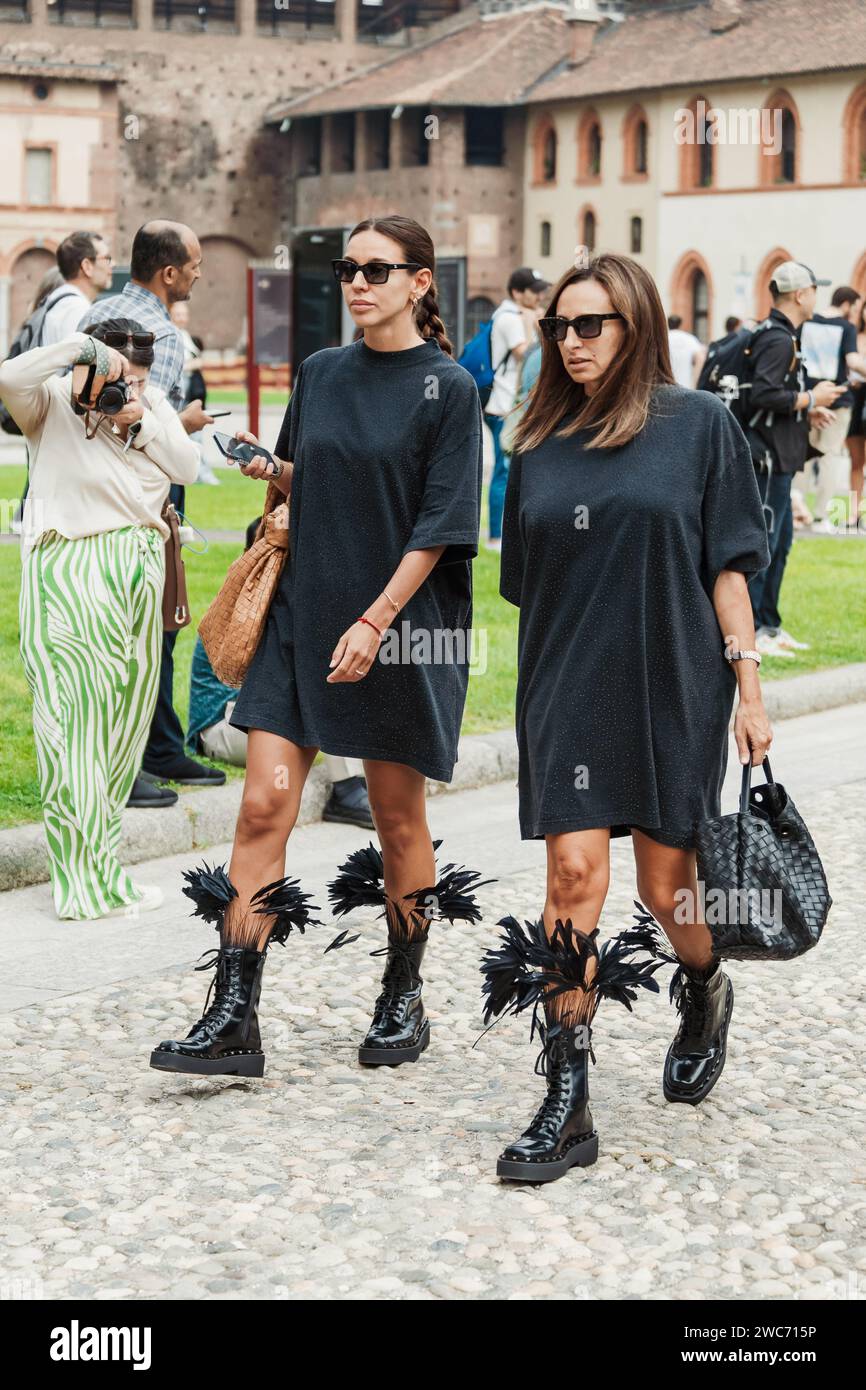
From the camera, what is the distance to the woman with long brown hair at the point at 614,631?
14.2 ft

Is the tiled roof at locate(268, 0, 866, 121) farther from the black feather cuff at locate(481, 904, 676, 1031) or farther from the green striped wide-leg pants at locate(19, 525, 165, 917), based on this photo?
the black feather cuff at locate(481, 904, 676, 1031)

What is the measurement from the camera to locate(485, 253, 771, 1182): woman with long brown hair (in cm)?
433

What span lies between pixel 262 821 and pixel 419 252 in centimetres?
131

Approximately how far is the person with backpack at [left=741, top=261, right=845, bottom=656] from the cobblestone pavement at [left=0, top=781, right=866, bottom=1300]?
5637 millimetres

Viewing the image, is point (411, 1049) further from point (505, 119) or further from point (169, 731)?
point (505, 119)

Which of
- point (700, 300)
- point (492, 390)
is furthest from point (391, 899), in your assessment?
point (700, 300)

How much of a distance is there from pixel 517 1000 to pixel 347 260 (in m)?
1.67

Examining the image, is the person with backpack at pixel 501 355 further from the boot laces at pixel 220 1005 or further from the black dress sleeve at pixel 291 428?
the boot laces at pixel 220 1005

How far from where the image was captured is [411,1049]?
5.07 meters


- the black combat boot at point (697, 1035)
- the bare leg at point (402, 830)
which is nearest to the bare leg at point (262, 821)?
the bare leg at point (402, 830)

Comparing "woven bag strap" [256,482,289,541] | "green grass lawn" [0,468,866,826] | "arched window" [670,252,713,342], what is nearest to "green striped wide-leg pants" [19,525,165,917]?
"green grass lawn" [0,468,866,826]

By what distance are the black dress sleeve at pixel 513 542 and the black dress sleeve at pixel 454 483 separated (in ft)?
0.50

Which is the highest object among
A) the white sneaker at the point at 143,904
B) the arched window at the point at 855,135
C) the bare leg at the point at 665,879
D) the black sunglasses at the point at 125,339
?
the arched window at the point at 855,135

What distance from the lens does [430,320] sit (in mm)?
4953
